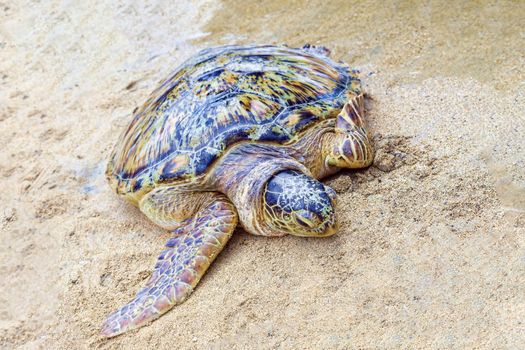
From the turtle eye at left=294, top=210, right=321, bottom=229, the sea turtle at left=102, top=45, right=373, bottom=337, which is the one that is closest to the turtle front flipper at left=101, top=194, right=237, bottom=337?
the sea turtle at left=102, top=45, right=373, bottom=337

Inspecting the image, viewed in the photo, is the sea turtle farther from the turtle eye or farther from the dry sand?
the dry sand

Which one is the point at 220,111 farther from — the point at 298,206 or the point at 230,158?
the point at 298,206

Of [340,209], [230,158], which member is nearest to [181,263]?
[230,158]

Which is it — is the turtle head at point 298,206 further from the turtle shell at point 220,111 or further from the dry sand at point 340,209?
the turtle shell at point 220,111

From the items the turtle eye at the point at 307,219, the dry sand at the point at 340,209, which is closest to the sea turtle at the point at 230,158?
the turtle eye at the point at 307,219

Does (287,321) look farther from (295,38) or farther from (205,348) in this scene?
(295,38)
